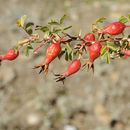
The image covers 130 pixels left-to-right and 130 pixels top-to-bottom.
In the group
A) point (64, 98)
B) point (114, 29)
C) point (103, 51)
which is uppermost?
point (114, 29)

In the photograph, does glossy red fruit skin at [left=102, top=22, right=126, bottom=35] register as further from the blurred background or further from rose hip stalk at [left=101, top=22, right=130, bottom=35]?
the blurred background

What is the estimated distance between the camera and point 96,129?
5266 mm

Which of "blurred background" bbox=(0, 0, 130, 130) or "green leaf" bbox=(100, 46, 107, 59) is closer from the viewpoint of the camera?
"green leaf" bbox=(100, 46, 107, 59)

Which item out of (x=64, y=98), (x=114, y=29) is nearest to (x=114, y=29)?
(x=114, y=29)

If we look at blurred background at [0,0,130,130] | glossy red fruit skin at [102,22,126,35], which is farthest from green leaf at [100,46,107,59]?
blurred background at [0,0,130,130]

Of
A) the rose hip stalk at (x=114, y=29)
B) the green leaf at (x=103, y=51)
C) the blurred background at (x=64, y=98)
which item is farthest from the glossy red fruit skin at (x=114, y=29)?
the blurred background at (x=64, y=98)

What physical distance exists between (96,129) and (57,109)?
1193 mm

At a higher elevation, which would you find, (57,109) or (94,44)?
(94,44)

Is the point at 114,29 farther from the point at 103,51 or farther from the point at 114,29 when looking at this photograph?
the point at 103,51

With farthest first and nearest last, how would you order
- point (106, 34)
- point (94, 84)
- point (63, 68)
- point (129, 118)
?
point (63, 68)
point (94, 84)
point (129, 118)
point (106, 34)

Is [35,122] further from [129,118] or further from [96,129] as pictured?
[129,118]

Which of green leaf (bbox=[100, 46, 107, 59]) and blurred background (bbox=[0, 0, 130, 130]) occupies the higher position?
green leaf (bbox=[100, 46, 107, 59])

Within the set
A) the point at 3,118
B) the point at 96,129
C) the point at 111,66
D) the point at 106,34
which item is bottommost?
A: the point at 96,129

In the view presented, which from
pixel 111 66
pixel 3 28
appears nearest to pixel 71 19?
pixel 3 28
